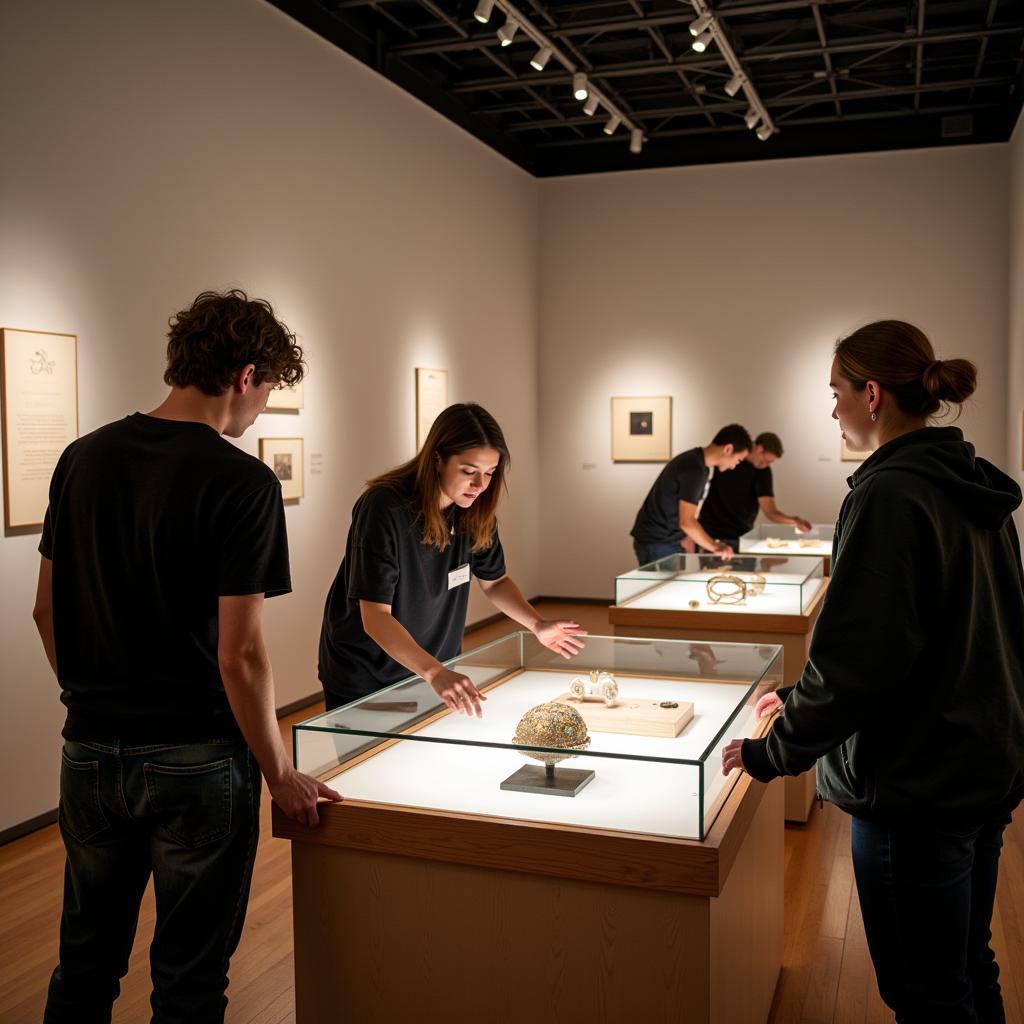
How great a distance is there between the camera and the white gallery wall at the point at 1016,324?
8188mm

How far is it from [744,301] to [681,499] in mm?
4072

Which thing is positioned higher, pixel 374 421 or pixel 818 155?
pixel 818 155

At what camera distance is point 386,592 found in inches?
109

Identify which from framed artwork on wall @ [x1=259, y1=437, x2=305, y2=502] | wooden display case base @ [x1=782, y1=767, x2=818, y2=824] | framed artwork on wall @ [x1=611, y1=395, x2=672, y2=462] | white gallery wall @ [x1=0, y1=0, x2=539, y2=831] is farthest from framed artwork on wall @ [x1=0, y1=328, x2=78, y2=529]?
framed artwork on wall @ [x1=611, y1=395, x2=672, y2=462]

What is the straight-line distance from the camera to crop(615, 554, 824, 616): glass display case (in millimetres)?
4688

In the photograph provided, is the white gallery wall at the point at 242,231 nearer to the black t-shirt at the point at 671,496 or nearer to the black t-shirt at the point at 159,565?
the black t-shirt at the point at 671,496

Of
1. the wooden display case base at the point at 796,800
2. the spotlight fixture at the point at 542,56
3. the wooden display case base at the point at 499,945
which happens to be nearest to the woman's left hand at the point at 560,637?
the wooden display case base at the point at 499,945

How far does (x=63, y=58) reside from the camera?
15.0 feet

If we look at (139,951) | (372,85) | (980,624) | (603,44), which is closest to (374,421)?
(372,85)

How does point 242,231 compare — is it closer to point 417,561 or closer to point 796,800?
point 417,561

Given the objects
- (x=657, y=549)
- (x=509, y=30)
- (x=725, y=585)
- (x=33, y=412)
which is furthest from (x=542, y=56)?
(x=33, y=412)

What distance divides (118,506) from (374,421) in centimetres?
566

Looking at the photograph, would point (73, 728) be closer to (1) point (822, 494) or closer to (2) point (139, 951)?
(2) point (139, 951)

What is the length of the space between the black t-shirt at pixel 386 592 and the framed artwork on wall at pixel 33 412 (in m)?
2.03
